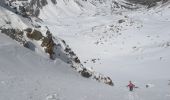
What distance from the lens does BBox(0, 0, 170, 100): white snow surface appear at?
16.2 m

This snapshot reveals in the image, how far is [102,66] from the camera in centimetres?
3456

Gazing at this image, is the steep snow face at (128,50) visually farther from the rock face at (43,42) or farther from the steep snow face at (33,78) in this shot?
the steep snow face at (33,78)

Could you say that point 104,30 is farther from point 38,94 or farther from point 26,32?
point 38,94

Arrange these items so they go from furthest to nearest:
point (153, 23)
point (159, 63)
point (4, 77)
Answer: point (153, 23) < point (159, 63) < point (4, 77)

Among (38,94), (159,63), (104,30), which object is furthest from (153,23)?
(38,94)

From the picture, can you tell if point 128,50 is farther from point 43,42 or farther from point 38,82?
point 38,82

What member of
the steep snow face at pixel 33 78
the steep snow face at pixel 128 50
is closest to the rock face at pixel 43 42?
the steep snow face at pixel 33 78

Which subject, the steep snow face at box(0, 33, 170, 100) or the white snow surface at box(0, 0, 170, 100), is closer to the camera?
the steep snow face at box(0, 33, 170, 100)

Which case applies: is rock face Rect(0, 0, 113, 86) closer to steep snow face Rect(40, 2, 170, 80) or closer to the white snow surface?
the white snow surface

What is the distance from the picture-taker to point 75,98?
50.9 ft

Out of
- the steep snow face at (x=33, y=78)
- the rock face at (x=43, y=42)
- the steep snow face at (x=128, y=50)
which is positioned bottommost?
the steep snow face at (x=33, y=78)

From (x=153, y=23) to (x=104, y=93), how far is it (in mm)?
32330

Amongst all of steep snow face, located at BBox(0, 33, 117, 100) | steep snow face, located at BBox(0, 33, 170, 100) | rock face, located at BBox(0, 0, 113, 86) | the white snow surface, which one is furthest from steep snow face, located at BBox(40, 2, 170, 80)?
steep snow face, located at BBox(0, 33, 170, 100)

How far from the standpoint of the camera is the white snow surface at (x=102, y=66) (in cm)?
1619
